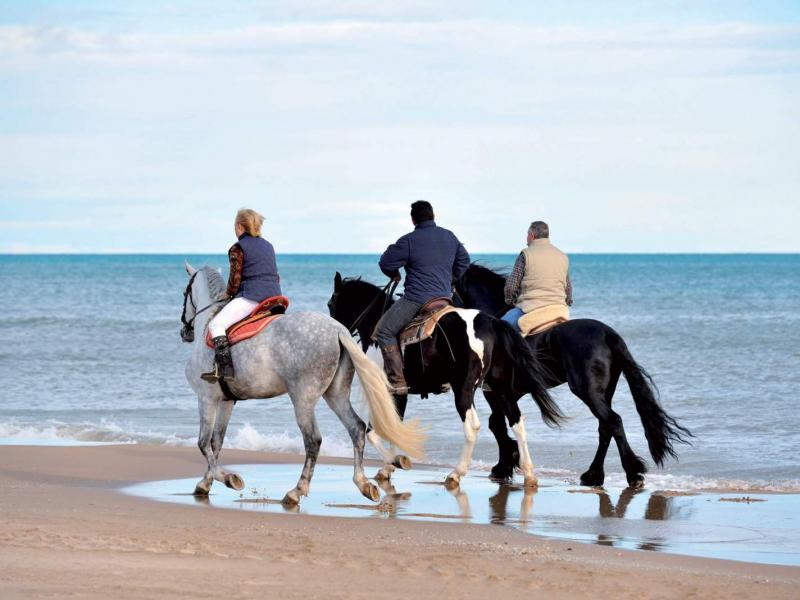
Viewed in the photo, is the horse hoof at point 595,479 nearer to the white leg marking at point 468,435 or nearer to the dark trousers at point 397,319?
the white leg marking at point 468,435

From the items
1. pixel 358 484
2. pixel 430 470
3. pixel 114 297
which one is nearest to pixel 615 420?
pixel 430 470

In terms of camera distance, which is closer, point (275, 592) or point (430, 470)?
point (275, 592)

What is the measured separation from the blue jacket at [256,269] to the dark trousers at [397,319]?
1337mm

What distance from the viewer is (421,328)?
10.9 meters

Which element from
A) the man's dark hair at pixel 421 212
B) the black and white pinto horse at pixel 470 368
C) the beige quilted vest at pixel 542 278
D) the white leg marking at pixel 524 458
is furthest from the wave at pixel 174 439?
the man's dark hair at pixel 421 212

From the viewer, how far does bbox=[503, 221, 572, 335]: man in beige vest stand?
11.7m

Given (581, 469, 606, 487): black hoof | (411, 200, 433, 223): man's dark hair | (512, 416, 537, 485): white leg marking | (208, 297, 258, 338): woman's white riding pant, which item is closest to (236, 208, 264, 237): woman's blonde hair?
(208, 297, 258, 338): woman's white riding pant

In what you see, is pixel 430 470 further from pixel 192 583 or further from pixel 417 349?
pixel 192 583

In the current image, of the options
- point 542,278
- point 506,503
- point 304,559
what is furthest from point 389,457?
point 304,559

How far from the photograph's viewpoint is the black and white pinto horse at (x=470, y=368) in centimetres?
1095

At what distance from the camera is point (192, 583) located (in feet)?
21.6

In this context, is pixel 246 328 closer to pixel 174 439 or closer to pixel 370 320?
pixel 370 320

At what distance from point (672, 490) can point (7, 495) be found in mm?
5649

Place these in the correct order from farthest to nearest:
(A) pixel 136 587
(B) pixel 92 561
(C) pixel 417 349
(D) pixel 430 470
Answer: (D) pixel 430 470
(C) pixel 417 349
(B) pixel 92 561
(A) pixel 136 587
